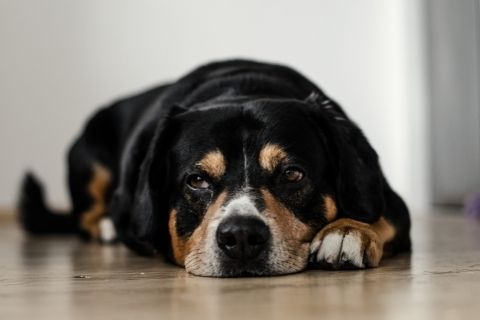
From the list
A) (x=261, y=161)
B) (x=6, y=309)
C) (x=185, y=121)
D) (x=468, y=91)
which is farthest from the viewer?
(x=468, y=91)

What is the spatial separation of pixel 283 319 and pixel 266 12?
15.4 ft

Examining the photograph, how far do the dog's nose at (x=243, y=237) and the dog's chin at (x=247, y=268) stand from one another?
19mm

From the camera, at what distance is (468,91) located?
5.30m

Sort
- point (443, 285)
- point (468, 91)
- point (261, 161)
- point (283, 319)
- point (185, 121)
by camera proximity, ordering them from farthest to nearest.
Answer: point (468, 91) < point (185, 121) < point (261, 161) < point (443, 285) < point (283, 319)

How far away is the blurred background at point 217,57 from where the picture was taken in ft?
19.4

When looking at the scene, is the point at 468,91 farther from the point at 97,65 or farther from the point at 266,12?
the point at 97,65

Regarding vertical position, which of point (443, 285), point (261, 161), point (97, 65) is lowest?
point (443, 285)

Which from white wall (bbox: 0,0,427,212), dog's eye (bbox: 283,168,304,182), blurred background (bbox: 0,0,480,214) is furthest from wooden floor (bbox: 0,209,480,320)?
white wall (bbox: 0,0,427,212)

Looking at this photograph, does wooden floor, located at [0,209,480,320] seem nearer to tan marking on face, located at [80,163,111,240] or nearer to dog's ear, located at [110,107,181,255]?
dog's ear, located at [110,107,181,255]

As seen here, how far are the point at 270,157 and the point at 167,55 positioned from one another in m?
3.86

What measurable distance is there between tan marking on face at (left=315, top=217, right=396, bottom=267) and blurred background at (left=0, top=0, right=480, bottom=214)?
10.3 ft

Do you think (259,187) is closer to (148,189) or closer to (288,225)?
(288,225)

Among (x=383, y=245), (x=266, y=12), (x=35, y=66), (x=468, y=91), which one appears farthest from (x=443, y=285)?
(x=35, y=66)

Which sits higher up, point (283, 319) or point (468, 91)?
point (468, 91)
